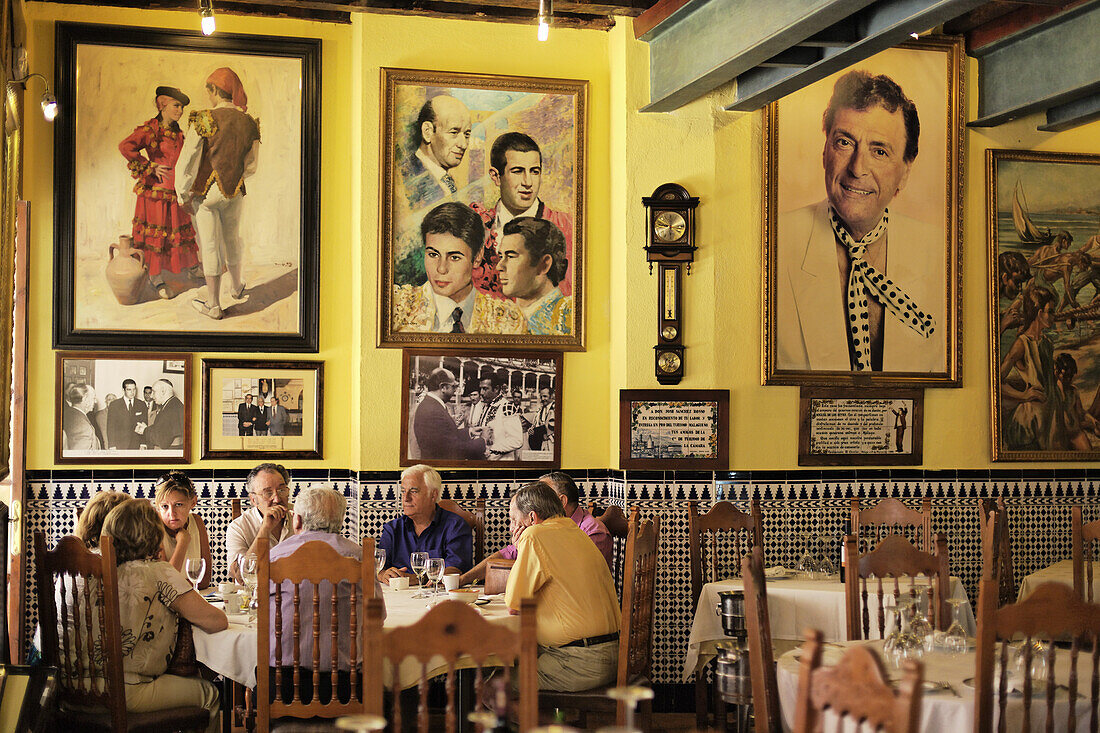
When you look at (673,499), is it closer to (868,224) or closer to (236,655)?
(868,224)

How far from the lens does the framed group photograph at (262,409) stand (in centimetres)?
673

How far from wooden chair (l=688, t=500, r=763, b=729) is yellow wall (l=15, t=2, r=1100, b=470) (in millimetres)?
455

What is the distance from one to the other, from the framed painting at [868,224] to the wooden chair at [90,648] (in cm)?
402

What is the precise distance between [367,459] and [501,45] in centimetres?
269

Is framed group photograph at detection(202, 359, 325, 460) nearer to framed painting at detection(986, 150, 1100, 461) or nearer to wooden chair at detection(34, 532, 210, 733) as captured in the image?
wooden chair at detection(34, 532, 210, 733)

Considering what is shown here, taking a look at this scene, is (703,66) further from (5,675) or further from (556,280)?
A: (5,675)

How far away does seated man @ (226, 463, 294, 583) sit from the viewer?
5.62m

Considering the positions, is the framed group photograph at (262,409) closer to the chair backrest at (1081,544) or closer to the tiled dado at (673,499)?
the tiled dado at (673,499)

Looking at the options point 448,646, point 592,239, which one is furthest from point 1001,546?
point 448,646

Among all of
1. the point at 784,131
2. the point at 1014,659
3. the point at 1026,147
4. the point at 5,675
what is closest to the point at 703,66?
the point at 784,131

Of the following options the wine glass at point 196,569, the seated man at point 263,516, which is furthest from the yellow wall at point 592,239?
the wine glass at point 196,569

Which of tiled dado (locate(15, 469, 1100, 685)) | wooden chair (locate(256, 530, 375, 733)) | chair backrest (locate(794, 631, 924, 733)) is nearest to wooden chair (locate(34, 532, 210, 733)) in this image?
wooden chair (locate(256, 530, 375, 733))

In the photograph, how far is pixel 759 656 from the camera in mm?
3656

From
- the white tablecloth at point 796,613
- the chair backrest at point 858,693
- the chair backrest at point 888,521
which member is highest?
the chair backrest at point 858,693
